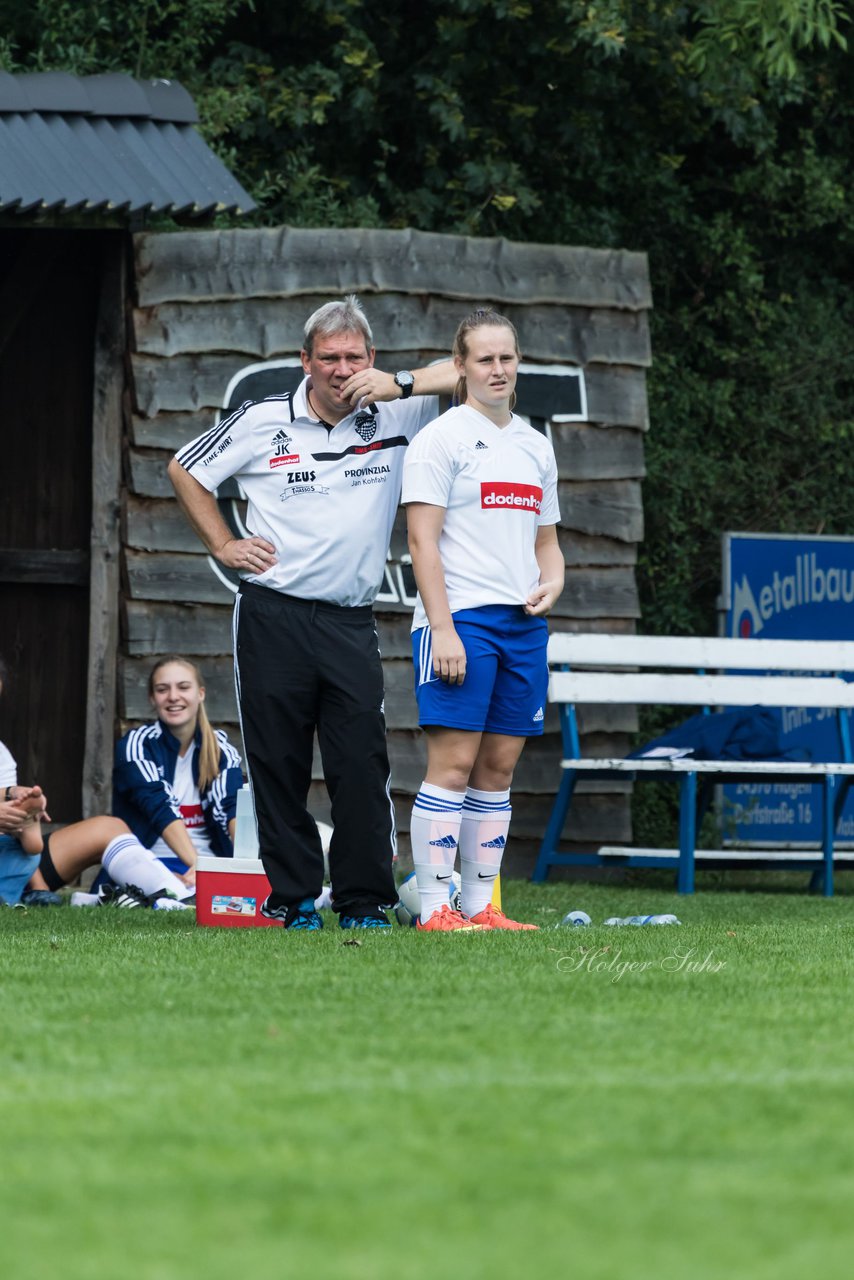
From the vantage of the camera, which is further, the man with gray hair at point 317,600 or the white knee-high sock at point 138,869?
the white knee-high sock at point 138,869

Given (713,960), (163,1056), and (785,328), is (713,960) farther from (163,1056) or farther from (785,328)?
(785,328)

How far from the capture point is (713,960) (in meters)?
4.62

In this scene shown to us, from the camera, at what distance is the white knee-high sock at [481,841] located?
5562 mm

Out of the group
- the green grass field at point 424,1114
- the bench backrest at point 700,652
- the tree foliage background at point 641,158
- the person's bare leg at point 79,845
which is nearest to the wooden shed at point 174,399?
the bench backrest at point 700,652

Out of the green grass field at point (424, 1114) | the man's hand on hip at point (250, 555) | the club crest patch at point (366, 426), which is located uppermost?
the club crest patch at point (366, 426)

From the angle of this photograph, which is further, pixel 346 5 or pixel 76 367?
pixel 346 5

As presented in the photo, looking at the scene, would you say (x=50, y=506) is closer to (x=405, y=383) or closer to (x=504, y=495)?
(x=405, y=383)

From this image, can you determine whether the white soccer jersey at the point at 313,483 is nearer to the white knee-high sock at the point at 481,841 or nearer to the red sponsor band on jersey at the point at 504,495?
the red sponsor band on jersey at the point at 504,495

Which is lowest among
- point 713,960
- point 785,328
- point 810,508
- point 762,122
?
point 713,960

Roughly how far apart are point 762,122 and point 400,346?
11.5 feet

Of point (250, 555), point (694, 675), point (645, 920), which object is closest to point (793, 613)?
point (694, 675)

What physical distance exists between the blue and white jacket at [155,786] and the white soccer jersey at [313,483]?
70.6 inches

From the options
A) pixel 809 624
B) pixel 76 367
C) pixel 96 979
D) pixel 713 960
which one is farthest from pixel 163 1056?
pixel 809 624

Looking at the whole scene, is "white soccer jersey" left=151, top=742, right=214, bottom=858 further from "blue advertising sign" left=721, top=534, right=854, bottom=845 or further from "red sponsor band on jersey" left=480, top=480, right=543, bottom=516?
"blue advertising sign" left=721, top=534, right=854, bottom=845
